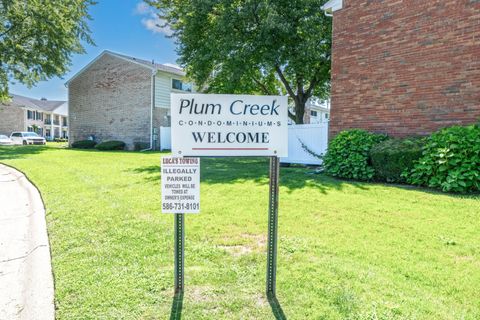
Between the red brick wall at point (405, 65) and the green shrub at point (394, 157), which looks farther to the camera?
the red brick wall at point (405, 65)

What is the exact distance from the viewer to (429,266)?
10.2ft

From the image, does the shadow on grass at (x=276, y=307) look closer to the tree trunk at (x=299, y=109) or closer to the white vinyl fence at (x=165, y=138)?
the tree trunk at (x=299, y=109)

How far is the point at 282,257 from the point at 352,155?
5675mm

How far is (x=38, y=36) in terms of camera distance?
21.3 metres

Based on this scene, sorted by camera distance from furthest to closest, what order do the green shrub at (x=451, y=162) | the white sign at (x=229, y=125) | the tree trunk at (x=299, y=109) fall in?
the tree trunk at (x=299, y=109) → the green shrub at (x=451, y=162) → the white sign at (x=229, y=125)

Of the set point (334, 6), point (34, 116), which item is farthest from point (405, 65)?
point (34, 116)

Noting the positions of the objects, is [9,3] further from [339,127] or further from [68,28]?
[339,127]

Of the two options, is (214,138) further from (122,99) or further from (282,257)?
(122,99)

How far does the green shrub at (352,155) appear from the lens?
8.20 meters

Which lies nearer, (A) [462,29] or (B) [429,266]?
(B) [429,266]

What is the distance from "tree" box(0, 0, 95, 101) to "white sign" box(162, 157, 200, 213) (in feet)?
72.0

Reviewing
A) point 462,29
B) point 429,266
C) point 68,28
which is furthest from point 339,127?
point 68,28

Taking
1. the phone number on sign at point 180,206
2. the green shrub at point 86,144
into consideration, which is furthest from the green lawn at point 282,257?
the green shrub at point 86,144

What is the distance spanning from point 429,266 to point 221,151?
87.3 inches
